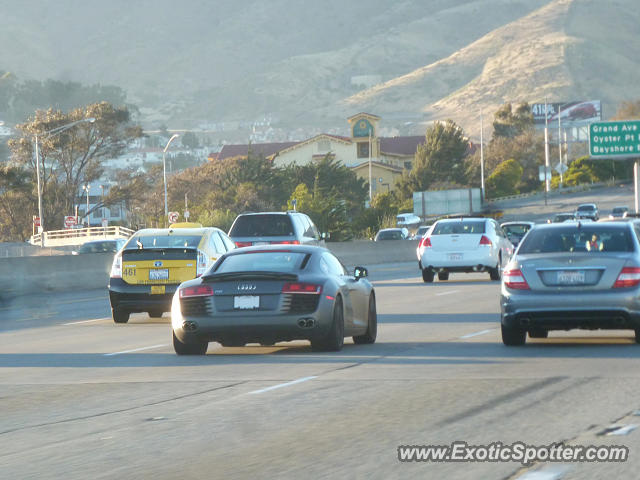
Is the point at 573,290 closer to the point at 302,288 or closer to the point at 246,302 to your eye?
the point at 302,288

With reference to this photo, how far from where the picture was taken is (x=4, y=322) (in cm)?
2508

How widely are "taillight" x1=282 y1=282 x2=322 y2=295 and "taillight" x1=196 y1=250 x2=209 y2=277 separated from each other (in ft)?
23.9

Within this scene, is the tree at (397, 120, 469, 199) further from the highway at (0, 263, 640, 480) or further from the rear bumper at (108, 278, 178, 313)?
the highway at (0, 263, 640, 480)

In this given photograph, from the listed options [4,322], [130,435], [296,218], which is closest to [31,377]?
[130,435]

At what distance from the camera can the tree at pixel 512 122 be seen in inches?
7402

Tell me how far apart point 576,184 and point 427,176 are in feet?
65.1

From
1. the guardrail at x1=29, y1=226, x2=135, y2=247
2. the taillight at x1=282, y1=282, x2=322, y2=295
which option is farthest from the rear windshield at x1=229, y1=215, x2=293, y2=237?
the guardrail at x1=29, y1=226, x2=135, y2=247

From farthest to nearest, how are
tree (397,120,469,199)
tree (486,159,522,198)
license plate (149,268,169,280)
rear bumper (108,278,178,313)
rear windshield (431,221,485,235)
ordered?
tree (486,159,522,198)
tree (397,120,469,199)
rear windshield (431,221,485,235)
license plate (149,268,169,280)
rear bumper (108,278,178,313)

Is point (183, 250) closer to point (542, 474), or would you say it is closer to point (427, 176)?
point (542, 474)

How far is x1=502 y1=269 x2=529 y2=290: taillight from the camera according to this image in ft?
52.7

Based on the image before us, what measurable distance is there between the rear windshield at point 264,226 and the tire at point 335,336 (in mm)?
15214

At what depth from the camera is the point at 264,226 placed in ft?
105

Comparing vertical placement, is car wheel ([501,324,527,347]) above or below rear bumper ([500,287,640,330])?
below

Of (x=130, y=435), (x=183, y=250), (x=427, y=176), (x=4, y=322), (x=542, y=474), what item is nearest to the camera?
(x=542, y=474)
